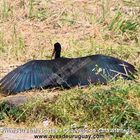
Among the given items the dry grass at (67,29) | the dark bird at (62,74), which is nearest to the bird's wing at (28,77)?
the dark bird at (62,74)

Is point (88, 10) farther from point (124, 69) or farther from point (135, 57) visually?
point (124, 69)

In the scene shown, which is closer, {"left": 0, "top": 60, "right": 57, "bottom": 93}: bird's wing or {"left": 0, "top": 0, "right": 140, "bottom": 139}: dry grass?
{"left": 0, "top": 60, "right": 57, "bottom": 93}: bird's wing

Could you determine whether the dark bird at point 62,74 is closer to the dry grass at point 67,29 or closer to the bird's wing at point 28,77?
the bird's wing at point 28,77

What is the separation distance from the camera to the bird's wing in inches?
271

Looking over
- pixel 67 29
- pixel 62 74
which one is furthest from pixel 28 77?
pixel 67 29

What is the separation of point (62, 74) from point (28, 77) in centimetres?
38

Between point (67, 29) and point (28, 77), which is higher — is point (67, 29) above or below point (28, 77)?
above

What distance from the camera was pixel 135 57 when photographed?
8.01 metres

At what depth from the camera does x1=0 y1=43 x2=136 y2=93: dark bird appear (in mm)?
6887

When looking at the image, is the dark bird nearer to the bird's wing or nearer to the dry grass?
the bird's wing

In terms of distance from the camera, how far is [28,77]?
695cm

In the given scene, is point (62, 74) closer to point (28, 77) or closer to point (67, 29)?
→ point (28, 77)

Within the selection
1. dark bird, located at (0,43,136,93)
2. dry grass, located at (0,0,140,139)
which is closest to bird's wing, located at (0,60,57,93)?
dark bird, located at (0,43,136,93)

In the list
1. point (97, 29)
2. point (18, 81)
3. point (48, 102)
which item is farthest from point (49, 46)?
point (48, 102)
